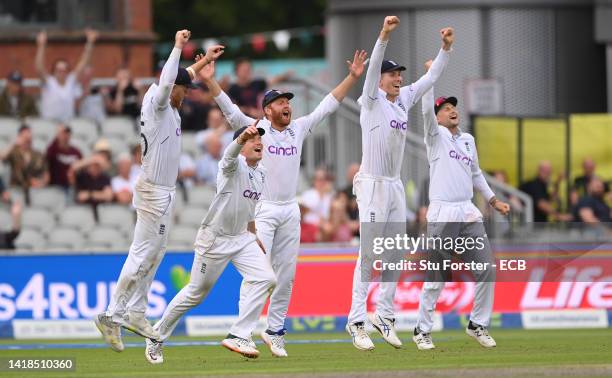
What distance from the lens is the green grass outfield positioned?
14.0 metres

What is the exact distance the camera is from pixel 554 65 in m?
28.1

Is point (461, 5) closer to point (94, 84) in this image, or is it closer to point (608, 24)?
point (608, 24)

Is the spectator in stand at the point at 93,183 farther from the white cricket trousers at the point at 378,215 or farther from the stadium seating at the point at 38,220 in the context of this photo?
the white cricket trousers at the point at 378,215

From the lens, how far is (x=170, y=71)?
1491cm

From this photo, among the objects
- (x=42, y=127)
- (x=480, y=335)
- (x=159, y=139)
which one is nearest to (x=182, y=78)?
(x=159, y=139)

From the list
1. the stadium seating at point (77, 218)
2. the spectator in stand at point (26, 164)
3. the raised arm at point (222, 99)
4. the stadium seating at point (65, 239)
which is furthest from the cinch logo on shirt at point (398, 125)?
the spectator in stand at point (26, 164)

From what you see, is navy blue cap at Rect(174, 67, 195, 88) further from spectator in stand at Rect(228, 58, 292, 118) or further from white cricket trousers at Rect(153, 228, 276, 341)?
spectator in stand at Rect(228, 58, 292, 118)

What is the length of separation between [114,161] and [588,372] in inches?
480

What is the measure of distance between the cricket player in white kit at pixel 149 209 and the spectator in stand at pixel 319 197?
739 centimetres

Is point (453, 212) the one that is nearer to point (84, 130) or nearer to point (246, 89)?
point (246, 89)

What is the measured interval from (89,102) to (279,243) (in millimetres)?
10394

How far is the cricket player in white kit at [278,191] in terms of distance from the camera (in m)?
15.7

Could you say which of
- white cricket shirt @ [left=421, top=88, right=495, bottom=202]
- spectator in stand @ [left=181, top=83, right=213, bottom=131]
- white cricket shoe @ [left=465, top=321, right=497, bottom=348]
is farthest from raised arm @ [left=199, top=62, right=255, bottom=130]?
spectator in stand @ [left=181, top=83, right=213, bottom=131]

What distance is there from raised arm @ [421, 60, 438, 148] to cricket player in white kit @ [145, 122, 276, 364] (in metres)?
1.94
